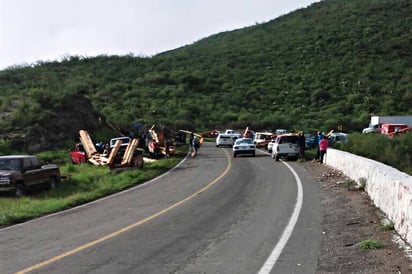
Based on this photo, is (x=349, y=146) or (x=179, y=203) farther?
(x=349, y=146)

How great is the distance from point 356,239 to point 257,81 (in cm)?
7252

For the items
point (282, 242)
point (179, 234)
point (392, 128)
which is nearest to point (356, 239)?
point (282, 242)

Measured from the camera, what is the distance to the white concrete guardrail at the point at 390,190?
1048cm

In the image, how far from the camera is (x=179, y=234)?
12.0 meters

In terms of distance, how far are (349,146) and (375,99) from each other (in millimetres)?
38346

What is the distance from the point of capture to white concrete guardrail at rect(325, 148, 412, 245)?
412 inches

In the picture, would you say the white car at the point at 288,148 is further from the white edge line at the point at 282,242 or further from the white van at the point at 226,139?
the white edge line at the point at 282,242

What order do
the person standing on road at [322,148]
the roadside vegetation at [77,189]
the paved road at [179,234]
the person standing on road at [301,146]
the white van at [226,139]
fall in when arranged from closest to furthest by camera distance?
1. the paved road at [179,234]
2. the roadside vegetation at [77,189]
3. the person standing on road at [322,148]
4. the person standing on road at [301,146]
5. the white van at [226,139]

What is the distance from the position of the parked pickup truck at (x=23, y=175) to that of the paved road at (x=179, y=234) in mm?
4237

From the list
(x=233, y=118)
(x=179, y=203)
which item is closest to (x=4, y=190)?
(x=179, y=203)

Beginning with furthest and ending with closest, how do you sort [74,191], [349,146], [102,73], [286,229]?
[102,73] → [349,146] → [74,191] → [286,229]

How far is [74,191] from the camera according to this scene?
23.7 metres

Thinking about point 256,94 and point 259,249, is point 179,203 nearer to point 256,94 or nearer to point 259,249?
point 259,249

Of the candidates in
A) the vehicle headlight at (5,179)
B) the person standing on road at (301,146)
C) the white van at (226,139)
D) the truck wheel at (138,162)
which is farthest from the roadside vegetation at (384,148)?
the white van at (226,139)
